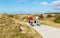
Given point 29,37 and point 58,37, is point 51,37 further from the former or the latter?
point 29,37

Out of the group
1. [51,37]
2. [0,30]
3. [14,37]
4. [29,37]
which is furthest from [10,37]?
[51,37]

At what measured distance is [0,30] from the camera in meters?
17.2

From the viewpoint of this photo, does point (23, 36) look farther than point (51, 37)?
No

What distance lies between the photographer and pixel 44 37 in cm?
1680

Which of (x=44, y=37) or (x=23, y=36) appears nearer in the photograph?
(x=23, y=36)

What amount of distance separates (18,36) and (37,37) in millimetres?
2062

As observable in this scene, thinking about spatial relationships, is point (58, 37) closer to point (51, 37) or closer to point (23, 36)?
point (51, 37)

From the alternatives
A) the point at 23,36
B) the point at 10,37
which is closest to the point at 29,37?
the point at 23,36

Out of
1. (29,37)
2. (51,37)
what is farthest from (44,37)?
(29,37)

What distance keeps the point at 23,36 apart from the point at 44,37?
2503 millimetres

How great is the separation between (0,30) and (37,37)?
3503 millimetres

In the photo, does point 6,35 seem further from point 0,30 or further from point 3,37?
point 0,30

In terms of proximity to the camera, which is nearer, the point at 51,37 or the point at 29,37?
the point at 29,37

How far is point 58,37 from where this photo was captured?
1662 centimetres
